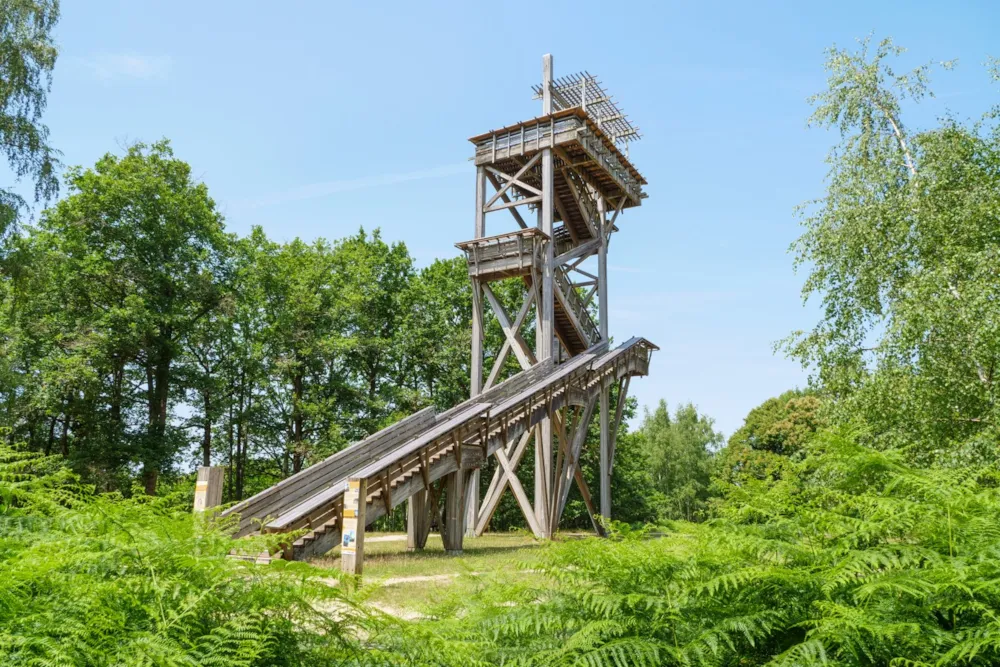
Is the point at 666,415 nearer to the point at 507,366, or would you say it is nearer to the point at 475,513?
the point at 507,366

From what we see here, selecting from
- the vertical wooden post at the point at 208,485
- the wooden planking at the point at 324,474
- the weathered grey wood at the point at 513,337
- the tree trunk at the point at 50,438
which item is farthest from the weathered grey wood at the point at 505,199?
the tree trunk at the point at 50,438

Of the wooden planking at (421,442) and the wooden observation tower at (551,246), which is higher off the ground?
the wooden observation tower at (551,246)

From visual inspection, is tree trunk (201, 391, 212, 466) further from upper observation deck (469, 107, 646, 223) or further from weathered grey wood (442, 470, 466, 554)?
weathered grey wood (442, 470, 466, 554)

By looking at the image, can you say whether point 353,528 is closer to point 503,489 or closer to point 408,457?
point 408,457

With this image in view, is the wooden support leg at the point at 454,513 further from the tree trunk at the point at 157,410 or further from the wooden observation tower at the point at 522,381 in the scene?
the tree trunk at the point at 157,410

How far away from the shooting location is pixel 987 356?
10969 millimetres

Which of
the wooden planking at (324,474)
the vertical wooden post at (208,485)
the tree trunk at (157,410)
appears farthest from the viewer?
the tree trunk at (157,410)

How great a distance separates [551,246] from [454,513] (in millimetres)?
7800

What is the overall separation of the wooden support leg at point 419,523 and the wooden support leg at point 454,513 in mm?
592

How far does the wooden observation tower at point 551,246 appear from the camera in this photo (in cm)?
1736

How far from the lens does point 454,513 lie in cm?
1262

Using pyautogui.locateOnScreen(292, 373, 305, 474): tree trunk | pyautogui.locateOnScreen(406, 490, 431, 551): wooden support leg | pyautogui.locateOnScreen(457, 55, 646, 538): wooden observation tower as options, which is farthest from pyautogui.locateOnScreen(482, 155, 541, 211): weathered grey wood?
pyautogui.locateOnScreen(292, 373, 305, 474): tree trunk

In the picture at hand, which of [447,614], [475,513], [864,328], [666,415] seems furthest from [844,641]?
[666,415]

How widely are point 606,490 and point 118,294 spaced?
54.3 feet
